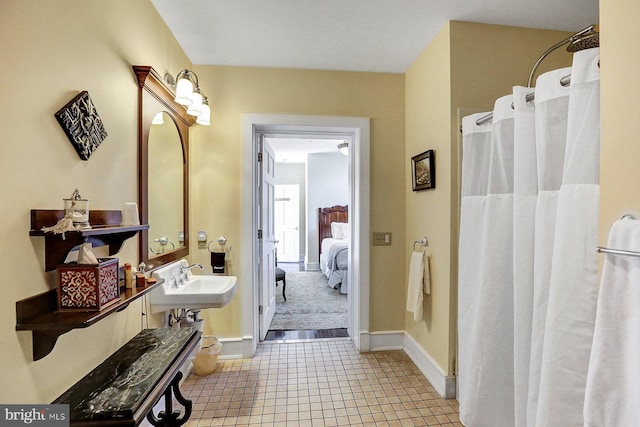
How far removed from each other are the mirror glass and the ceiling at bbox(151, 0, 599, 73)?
0.70 metres

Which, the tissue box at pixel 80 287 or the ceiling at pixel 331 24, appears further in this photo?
the ceiling at pixel 331 24

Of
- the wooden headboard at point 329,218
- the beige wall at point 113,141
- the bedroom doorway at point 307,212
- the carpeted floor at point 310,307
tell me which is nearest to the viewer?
the beige wall at point 113,141

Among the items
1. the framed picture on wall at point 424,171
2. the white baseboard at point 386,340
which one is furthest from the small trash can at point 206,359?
the framed picture on wall at point 424,171

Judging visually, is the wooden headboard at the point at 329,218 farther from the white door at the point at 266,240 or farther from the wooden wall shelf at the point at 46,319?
the wooden wall shelf at the point at 46,319

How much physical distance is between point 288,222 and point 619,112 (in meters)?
6.35

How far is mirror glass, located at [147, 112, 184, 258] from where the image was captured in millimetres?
1884

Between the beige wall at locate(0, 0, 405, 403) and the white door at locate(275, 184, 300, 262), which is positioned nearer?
the beige wall at locate(0, 0, 405, 403)

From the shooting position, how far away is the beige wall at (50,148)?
912 mm

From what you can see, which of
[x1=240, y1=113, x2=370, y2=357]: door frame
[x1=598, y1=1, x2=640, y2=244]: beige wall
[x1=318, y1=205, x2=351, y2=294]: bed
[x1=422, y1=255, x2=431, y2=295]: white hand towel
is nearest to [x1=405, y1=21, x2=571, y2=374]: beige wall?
[x1=422, y1=255, x2=431, y2=295]: white hand towel

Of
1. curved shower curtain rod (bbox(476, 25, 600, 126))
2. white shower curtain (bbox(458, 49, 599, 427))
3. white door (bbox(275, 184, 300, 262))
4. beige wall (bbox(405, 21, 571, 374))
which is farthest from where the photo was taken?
white door (bbox(275, 184, 300, 262))

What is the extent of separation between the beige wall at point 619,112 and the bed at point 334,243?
3.62m

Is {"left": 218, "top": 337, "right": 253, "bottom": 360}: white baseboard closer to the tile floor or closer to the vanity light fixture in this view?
the tile floor

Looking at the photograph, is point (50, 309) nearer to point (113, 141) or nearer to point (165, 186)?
point (113, 141)

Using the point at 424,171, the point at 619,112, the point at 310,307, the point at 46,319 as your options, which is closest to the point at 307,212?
the point at 310,307
